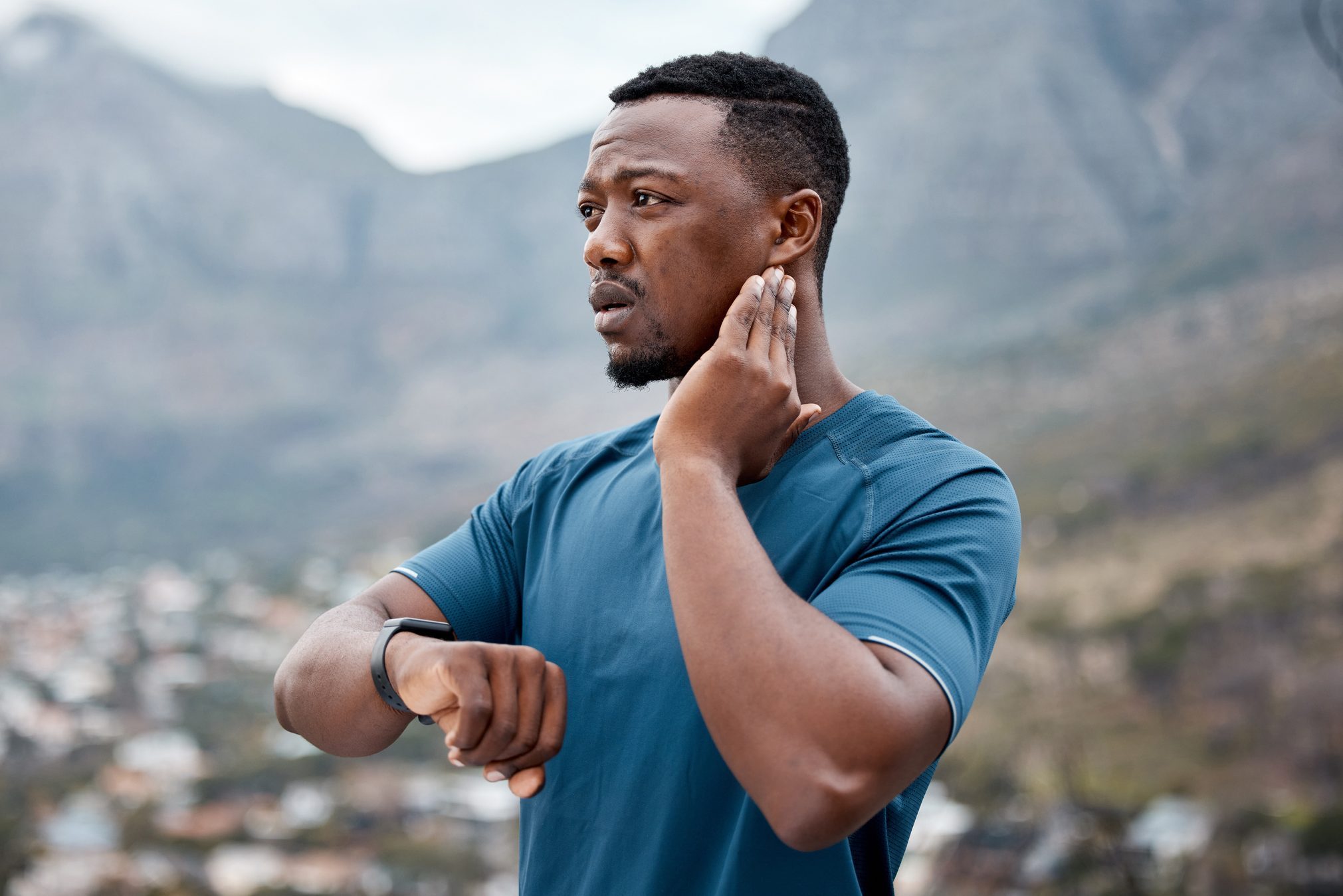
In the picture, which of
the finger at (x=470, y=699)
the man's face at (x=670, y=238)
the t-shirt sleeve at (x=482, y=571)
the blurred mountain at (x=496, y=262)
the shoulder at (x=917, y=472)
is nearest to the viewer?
the finger at (x=470, y=699)

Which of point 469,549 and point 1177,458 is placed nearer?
point 469,549

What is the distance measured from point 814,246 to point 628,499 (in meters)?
0.45

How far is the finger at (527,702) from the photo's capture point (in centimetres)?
124

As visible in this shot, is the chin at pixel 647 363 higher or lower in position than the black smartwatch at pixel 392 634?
higher

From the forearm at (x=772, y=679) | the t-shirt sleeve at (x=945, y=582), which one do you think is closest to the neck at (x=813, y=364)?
the t-shirt sleeve at (x=945, y=582)

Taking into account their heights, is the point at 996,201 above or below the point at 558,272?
above

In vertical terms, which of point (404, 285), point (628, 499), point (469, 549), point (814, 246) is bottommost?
point (404, 285)

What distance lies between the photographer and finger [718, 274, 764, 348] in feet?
4.43

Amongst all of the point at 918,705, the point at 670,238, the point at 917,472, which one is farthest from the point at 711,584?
the point at 670,238

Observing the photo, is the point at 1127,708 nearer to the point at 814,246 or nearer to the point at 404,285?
the point at 814,246

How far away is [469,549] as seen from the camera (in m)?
1.75

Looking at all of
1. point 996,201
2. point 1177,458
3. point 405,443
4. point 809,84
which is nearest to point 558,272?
point 405,443

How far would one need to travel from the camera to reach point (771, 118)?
165 cm

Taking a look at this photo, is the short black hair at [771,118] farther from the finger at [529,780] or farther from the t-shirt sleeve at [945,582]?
the finger at [529,780]
